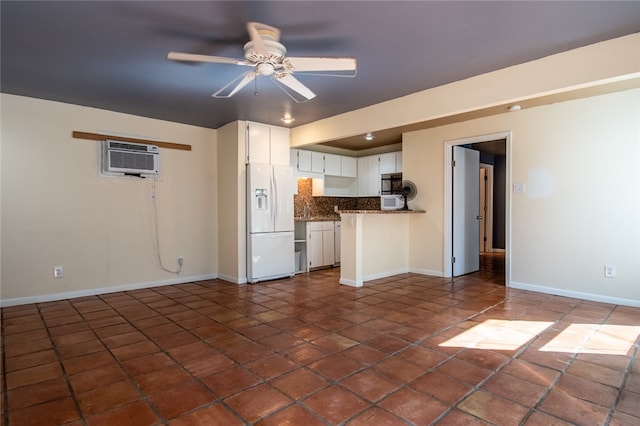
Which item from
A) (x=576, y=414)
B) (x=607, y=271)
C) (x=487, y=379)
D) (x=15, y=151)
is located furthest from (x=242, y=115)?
(x=607, y=271)

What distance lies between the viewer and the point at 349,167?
7035 millimetres

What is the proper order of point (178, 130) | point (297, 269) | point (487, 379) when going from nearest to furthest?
point (487, 379) → point (178, 130) → point (297, 269)

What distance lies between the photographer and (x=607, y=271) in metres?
3.77

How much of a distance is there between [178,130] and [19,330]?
120 inches

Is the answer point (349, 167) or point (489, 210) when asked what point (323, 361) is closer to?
point (349, 167)

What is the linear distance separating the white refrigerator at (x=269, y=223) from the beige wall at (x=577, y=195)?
9.34ft

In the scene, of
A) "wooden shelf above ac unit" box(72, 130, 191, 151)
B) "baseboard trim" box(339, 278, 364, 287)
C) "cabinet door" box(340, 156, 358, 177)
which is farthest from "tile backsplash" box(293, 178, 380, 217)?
"wooden shelf above ac unit" box(72, 130, 191, 151)

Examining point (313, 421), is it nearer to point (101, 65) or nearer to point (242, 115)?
point (101, 65)

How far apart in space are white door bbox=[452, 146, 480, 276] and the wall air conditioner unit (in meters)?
4.34

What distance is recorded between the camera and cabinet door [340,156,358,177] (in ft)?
22.7

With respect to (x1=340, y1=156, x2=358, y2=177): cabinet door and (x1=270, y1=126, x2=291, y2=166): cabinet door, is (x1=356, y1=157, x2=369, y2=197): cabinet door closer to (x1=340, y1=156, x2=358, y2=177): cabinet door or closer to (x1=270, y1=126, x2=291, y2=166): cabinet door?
(x1=340, y1=156, x2=358, y2=177): cabinet door

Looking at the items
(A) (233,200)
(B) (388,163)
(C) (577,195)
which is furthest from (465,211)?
(A) (233,200)

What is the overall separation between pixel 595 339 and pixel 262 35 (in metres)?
3.43

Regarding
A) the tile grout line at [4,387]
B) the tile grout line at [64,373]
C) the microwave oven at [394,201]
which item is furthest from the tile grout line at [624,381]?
the microwave oven at [394,201]
